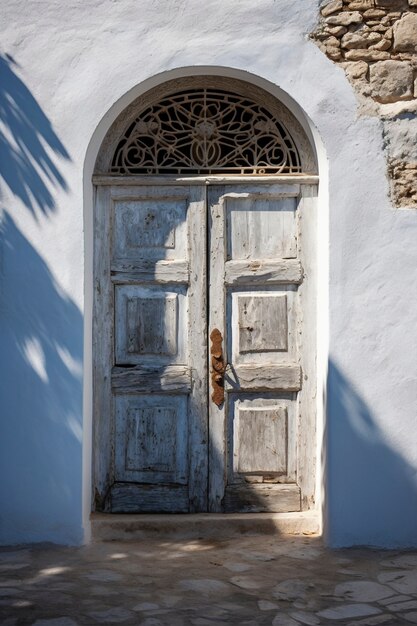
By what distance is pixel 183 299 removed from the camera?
5461 mm

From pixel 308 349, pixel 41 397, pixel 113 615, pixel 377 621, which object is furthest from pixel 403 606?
pixel 41 397

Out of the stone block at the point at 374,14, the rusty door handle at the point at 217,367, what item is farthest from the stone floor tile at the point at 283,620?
the stone block at the point at 374,14

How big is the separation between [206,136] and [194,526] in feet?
7.63

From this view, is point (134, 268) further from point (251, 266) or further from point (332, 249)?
point (332, 249)

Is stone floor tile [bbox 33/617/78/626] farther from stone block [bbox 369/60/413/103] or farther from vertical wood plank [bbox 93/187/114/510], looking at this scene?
stone block [bbox 369/60/413/103]

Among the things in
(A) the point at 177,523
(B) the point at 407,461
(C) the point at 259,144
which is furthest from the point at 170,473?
(C) the point at 259,144

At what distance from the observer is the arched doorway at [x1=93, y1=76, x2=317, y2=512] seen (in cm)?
541

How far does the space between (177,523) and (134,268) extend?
5.04 ft

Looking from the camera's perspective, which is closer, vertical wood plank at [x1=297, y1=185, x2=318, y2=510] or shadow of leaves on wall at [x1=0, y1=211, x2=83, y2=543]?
shadow of leaves on wall at [x1=0, y1=211, x2=83, y2=543]

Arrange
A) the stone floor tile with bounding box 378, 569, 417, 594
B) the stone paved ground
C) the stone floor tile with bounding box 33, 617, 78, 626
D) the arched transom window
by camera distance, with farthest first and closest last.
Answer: the arched transom window < the stone floor tile with bounding box 378, 569, 417, 594 < the stone paved ground < the stone floor tile with bounding box 33, 617, 78, 626

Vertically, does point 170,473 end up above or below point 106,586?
above

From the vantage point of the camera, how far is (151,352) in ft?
17.9

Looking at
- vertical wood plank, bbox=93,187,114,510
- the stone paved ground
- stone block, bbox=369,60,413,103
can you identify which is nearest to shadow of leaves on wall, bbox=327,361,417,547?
the stone paved ground

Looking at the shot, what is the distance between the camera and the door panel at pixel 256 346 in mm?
5422
